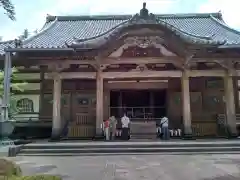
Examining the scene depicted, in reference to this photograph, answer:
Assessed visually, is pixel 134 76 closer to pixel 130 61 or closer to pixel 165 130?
pixel 130 61

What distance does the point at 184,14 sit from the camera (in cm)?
2203

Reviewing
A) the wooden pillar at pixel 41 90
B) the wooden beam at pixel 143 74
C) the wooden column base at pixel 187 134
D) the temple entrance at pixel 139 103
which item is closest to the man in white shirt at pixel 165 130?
the wooden column base at pixel 187 134

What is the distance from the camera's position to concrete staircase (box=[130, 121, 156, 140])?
15.1 meters

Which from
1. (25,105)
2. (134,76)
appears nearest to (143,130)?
(134,76)

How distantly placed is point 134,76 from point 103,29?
254 inches

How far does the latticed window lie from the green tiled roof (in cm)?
333

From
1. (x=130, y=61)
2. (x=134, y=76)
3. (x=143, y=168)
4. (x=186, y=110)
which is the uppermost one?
(x=130, y=61)

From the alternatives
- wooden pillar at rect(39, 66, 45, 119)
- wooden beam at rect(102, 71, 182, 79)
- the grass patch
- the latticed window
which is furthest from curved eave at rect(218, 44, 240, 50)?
the grass patch

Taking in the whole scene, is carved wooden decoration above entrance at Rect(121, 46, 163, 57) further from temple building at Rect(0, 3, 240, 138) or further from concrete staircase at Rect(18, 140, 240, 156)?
concrete staircase at Rect(18, 140, 240, 156)

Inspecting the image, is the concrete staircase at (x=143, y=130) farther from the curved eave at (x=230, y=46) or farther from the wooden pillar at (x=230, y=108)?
the curved eave at (x=230, y=46)

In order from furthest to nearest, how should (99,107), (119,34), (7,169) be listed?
(99,107) → (119,34) → (7,169)

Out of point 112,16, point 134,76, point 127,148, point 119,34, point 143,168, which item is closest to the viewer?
point 143,168

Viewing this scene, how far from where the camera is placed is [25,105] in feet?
55.5

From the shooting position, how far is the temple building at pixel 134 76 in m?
14.2
